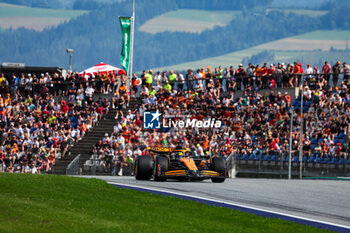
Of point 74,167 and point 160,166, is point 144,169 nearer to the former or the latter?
point 160,166

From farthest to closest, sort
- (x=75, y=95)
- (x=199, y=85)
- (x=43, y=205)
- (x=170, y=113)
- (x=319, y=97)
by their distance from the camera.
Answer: (x=75, y=95)
(x=199, y=85)
(x=170, y=113)
(x=319, y=97)
(x=43, y=205)

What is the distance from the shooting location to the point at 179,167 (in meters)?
24.3

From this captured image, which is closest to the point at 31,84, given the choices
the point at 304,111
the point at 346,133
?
the point at 304,111

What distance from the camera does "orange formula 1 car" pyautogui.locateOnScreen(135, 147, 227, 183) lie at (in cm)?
2397

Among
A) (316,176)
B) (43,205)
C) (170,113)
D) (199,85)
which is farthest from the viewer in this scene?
(199,85)

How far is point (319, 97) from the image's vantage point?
114 feet

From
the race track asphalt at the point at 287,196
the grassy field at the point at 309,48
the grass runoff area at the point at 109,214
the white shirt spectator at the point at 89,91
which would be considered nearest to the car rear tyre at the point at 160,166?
the race track asphalt at the point at 287,196

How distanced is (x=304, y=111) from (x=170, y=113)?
23.2ft

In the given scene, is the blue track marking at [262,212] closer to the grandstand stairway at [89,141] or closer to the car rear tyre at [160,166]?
the car rear tyre at [160,166]

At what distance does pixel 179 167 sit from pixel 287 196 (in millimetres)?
5516

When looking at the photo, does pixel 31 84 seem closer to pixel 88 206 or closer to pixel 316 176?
pixel 316 176

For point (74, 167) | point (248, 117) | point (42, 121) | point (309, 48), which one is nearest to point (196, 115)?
point (248, 117)

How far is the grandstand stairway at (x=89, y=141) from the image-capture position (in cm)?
3610

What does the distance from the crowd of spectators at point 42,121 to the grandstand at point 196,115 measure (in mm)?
61
